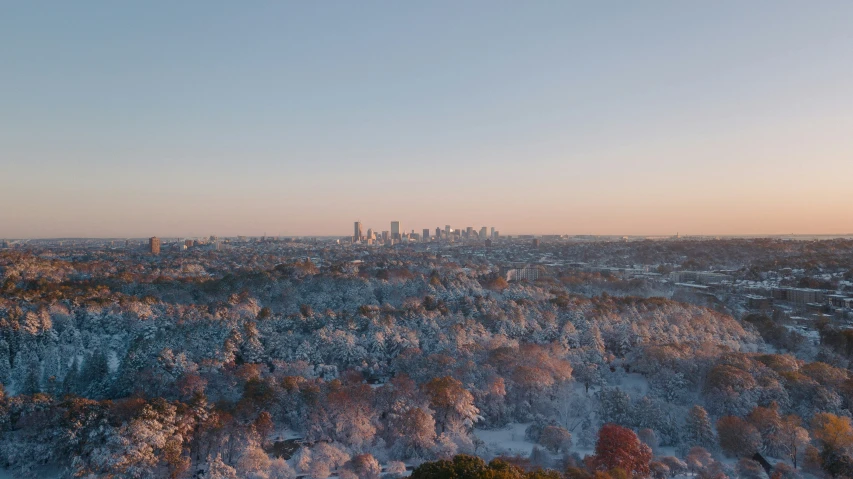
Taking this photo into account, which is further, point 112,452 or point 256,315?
point 256,315

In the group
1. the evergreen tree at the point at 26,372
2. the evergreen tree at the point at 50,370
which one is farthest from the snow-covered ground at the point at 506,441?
the evergreen tree at the point at 26,372

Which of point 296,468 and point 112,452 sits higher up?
point 112,452

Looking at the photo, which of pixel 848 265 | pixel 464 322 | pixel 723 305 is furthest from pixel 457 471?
pixel 848 265

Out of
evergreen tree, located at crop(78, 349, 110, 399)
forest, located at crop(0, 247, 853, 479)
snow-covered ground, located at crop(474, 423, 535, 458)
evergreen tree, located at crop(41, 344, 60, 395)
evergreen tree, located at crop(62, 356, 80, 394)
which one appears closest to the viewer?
forest, located at crop(0, 247, 853, 479)

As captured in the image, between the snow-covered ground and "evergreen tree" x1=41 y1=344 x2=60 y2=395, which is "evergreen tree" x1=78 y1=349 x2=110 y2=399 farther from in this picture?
the snow-covered ground

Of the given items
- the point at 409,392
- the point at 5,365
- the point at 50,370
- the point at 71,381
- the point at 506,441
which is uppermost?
the point at 409,392

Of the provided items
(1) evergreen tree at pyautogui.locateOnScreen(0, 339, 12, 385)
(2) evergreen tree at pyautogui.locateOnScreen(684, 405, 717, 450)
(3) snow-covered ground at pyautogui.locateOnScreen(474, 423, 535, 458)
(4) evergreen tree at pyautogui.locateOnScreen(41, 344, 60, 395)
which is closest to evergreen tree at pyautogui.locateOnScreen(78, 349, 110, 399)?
(4) evergreen tree at pyautogui.locateOnScreen(41, 344, 60, 395)

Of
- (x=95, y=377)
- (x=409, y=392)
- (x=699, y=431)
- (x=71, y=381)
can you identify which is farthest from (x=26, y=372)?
(x=699, y=431)

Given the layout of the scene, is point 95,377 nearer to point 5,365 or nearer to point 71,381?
point 71,381

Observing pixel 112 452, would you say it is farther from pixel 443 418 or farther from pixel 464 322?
pixel 464 322

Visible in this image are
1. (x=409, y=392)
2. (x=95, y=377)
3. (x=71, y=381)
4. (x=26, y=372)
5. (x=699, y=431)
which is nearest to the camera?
(x=699, y=431)

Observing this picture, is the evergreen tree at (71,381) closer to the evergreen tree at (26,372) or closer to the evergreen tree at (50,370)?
the evergreen tree at (50,370)
